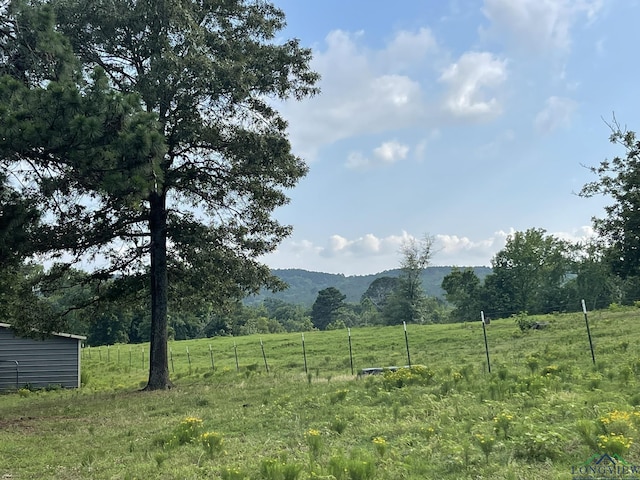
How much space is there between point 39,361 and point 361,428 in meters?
18.9

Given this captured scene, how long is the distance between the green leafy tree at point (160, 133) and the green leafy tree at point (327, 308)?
8217 centimetres

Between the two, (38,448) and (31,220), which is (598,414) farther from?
(31,220)

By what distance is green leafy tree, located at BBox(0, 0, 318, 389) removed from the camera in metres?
8.55

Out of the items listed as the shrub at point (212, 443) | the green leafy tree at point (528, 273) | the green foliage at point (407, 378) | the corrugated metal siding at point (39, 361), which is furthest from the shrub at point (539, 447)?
the green leafy tree at point (528, 273)

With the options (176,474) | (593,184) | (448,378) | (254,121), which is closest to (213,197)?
(254,121)

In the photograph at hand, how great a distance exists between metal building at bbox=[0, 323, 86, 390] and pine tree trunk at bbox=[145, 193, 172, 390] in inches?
310

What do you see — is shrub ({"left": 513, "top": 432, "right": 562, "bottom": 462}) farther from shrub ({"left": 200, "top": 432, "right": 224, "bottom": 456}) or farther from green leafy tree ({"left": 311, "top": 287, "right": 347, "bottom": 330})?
green leafy tree ({"left": 311, "top": 287, "right": 347, "bottom": 330})

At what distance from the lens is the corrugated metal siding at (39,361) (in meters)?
20.3

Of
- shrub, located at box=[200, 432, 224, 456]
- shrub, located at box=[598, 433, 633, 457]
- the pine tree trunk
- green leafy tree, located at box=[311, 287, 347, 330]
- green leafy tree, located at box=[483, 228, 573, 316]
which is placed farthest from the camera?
green leafy tree, located at box=[311, 287, 347, 330]

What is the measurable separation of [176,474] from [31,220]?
7.44 metres

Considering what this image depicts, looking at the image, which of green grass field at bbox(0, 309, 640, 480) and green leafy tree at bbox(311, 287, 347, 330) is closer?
green grass field at bbox(0, 309, 640, 480)

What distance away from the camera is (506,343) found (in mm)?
19375
